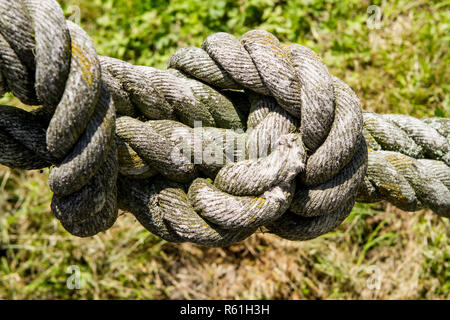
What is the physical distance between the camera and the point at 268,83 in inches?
42.6

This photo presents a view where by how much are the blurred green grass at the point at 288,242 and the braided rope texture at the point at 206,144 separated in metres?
0.90

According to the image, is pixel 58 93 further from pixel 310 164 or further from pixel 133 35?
pixel 133 35

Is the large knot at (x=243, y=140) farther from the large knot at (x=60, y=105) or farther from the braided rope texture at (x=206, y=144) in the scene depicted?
the large knot at (x=60, y=105)

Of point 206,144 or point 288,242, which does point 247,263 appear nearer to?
point 288,242

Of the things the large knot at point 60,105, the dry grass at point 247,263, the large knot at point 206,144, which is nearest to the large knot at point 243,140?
the large knot at point 206,144

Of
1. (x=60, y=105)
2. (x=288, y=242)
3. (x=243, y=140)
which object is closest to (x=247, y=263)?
(x=288, y=242)

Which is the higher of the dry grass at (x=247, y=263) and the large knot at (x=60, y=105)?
the large knot at (x=60, y=105)

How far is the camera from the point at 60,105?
869 millimetres

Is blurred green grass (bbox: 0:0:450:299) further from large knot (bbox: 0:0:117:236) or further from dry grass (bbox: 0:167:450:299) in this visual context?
large knot (bbox: 0:0:117:236)

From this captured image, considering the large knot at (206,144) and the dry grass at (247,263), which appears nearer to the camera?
the large knot at (206,144)

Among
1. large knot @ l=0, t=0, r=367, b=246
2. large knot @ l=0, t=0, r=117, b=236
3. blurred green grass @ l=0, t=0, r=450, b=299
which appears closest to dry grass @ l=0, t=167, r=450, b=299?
blurred green grass @ l=0, t=0, r=450, b=299

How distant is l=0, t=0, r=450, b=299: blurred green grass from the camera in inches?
79.2

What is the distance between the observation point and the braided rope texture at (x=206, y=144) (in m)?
0.94
